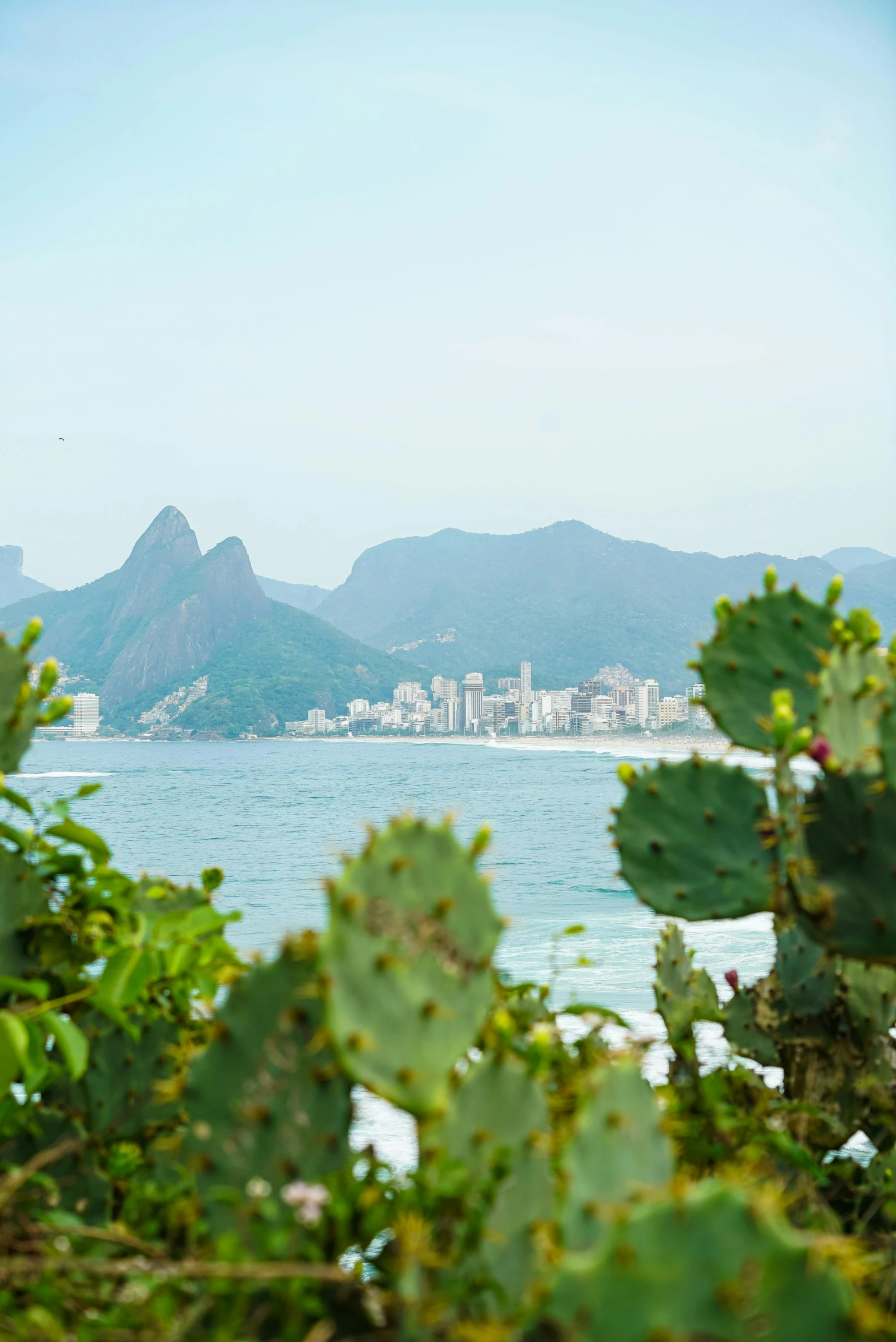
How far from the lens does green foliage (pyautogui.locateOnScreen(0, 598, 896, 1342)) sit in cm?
51

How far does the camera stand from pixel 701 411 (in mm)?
63188

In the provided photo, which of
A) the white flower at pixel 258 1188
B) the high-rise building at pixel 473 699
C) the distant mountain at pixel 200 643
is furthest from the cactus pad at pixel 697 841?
the high-rise building at pixel 473 699

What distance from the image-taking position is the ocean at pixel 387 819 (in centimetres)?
506

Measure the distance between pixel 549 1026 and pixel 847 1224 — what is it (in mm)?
588

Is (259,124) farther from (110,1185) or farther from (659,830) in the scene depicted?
(110,1185)

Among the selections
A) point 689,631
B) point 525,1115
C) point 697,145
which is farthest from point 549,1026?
point 689,631

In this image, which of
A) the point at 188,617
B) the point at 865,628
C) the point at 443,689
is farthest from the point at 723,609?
the point at 188,617

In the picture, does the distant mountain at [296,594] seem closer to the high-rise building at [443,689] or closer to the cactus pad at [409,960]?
the high-rise building at [443,689]

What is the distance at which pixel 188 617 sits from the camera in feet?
243

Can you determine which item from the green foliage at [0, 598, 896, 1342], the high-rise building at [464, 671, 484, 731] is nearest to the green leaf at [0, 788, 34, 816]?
the green foliage at [0, 598, 896, 1342]

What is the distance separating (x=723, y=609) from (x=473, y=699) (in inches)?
2222

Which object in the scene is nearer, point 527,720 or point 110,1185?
point 110,1185

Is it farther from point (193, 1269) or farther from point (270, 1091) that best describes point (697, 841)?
point (193, 1269)

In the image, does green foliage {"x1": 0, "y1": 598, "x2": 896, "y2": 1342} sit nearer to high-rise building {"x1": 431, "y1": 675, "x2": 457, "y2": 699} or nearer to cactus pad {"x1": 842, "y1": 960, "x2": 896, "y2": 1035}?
cactus pad {"x1": 842, "y1": 960, "x2": 896, "y2": 1035}
